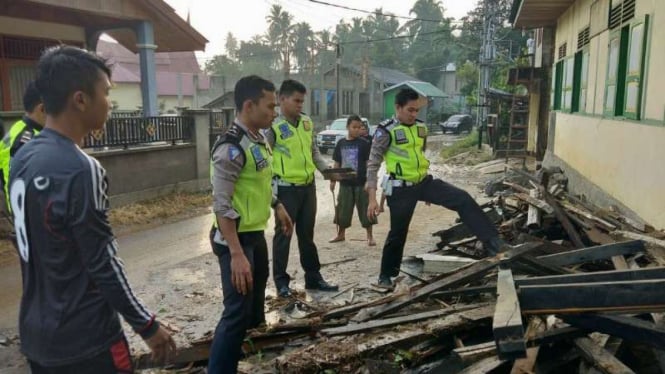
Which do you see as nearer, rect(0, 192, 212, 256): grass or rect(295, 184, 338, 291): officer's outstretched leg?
rect(295, 184, 338, 291): officer's outstretched leg

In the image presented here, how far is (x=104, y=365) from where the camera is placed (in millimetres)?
1979

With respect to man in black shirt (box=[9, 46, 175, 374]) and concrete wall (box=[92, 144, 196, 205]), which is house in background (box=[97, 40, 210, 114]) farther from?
man in black shirt (box=[9, 46, 175, 374])

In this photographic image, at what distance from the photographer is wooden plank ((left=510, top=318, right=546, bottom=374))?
8.97 feet

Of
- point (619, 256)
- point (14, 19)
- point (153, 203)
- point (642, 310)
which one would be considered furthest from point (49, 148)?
point (14, 19)

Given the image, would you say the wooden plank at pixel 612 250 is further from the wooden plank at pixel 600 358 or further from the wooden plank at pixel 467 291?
the wooden plank at pixel 600 358

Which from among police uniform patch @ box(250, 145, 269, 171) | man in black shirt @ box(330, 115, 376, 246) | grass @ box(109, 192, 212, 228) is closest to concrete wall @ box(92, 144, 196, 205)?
grass @ box(109, 192, 212, 228)

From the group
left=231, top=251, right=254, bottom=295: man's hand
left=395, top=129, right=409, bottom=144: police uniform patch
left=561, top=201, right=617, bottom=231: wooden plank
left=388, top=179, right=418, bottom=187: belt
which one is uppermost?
left=395, top=129, right=409, bottom=144: police uniform patch

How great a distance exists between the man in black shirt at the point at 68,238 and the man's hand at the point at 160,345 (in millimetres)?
19

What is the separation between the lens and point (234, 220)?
322 centimetres

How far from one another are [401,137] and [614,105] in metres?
3.48

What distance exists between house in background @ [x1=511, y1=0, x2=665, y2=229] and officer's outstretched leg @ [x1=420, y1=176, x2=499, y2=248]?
1651 millimetres

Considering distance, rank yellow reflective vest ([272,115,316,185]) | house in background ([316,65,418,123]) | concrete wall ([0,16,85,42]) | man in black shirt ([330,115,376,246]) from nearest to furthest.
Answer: yellow reflective vest ([272,115,316,185]) < man in black shirt ([330,115,376,246]) < concrete wall ([0,16,85,42]) < house in background ([316,65,418,123])

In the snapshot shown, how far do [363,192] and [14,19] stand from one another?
908cm

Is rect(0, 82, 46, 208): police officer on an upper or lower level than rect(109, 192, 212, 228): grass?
upper
